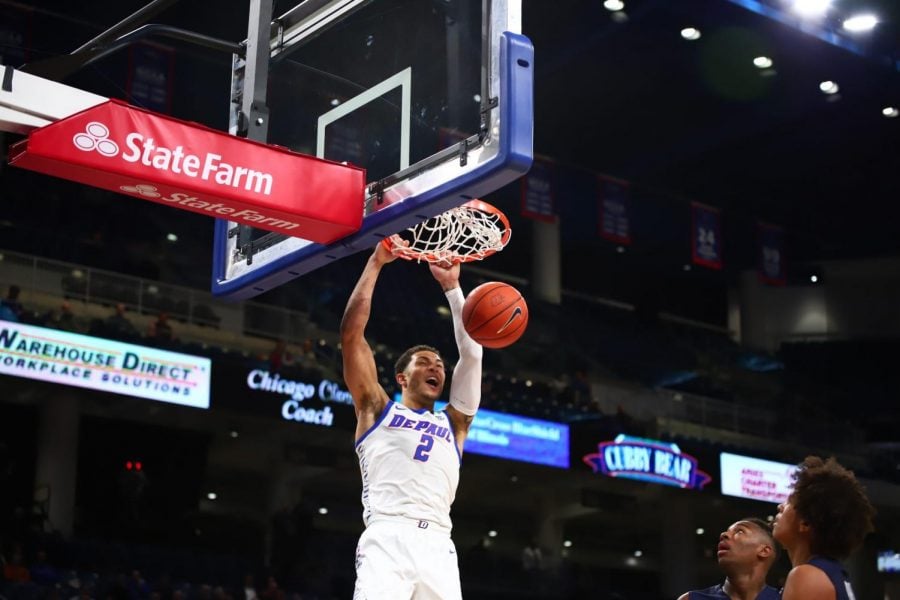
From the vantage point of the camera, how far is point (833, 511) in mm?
3541

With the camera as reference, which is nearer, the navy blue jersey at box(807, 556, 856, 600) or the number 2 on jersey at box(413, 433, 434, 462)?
the navy blue jersey at box(807, 556, 856, 600)

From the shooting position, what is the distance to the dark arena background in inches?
664

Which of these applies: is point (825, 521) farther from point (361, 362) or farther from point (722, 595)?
point (361, 362)

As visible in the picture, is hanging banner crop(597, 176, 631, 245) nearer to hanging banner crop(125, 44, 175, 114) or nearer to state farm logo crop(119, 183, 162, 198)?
hanging banner crop(125, 44, 175, 114)

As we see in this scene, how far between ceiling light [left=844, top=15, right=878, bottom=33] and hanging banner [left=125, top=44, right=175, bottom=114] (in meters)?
9.41

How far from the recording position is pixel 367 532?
5379mm

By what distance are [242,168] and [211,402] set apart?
40.7 ft

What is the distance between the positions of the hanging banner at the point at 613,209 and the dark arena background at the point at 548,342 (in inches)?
2.0

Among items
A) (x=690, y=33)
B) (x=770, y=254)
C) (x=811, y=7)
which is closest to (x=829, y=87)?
(x=811, y=7)

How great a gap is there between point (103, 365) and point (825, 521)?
536 inches

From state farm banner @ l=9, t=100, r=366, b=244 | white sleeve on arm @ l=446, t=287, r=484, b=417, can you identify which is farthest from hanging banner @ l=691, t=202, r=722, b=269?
state farm banner @ l=9, t=100, r=366, b=244

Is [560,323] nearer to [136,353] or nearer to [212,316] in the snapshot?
[212,316]

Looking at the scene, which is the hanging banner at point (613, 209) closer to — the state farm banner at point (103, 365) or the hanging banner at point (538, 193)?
the hanging banner at point (538, 193)

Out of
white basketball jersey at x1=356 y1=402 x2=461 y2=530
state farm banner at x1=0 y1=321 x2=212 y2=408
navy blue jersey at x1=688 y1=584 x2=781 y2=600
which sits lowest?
navy blue jersey at x1=688 y1=584 x2=781 y2=600
